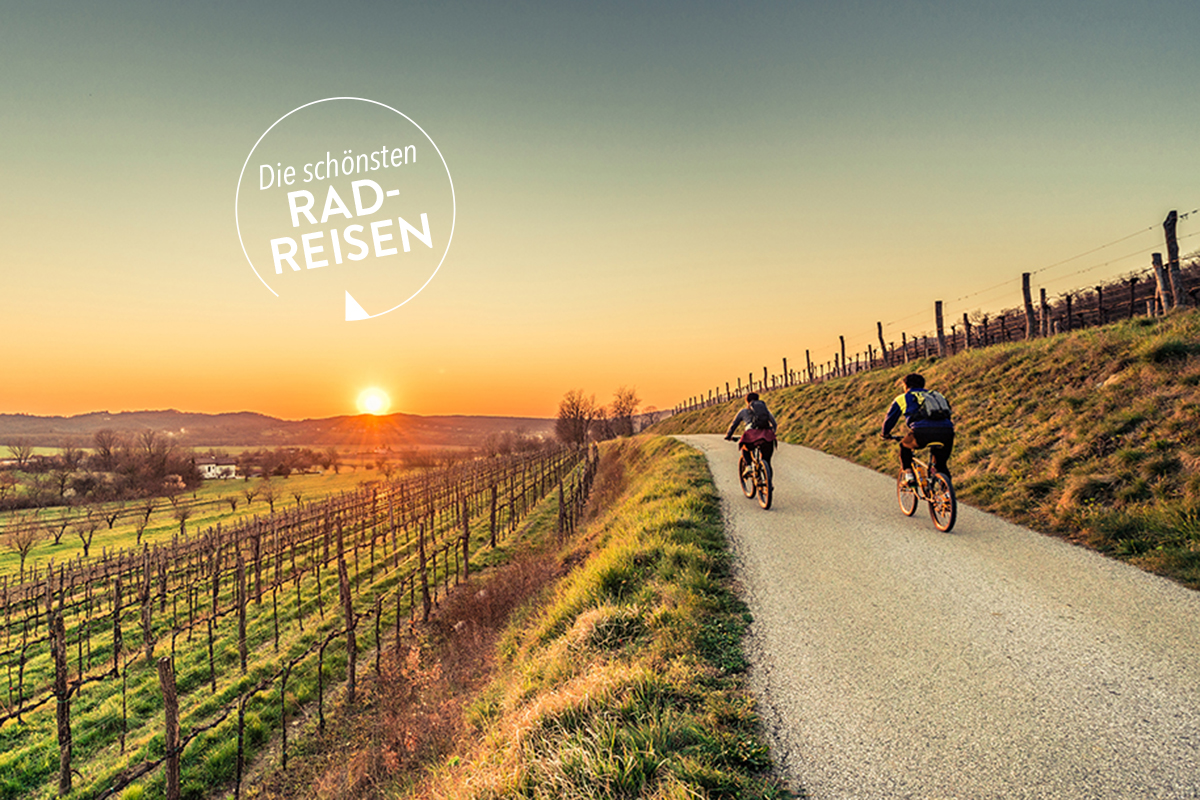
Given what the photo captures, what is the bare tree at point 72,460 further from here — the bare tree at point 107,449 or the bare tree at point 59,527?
the bare tree at point 59,527

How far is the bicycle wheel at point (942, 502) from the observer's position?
7.62 meters

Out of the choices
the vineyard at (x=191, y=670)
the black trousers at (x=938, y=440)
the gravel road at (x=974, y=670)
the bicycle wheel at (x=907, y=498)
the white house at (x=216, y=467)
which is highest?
the black trousers at (x=938, y=440)

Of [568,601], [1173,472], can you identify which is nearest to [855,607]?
[568,601]

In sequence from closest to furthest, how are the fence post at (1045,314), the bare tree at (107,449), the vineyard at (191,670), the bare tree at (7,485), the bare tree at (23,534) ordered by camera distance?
the vineyard at (191,670)
the fence post at (1045,314)
the bare tree at (23,534)
the bare tree at (7,485)
the bare tree at (107,449)

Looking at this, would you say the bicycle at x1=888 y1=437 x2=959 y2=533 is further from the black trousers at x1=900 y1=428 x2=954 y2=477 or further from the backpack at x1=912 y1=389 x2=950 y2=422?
the backpack at x1=912 y1=389 x2=950 y2=422

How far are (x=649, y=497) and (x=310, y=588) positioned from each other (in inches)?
741

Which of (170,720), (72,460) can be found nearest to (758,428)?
(170,720)

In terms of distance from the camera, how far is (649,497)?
12.9 m

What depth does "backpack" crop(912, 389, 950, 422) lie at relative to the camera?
8.01 meters

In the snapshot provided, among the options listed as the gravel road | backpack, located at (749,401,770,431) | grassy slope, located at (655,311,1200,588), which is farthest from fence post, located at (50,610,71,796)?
grassy slope, located at (655,311,1200,588)

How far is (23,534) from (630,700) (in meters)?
63.6

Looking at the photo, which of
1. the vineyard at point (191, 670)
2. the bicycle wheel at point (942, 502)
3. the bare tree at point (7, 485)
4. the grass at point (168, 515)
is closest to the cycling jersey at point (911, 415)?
the bicycle wheel at point (942, 502)

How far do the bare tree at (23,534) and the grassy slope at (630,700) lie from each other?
161ft

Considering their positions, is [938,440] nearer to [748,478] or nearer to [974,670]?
[748,478]
